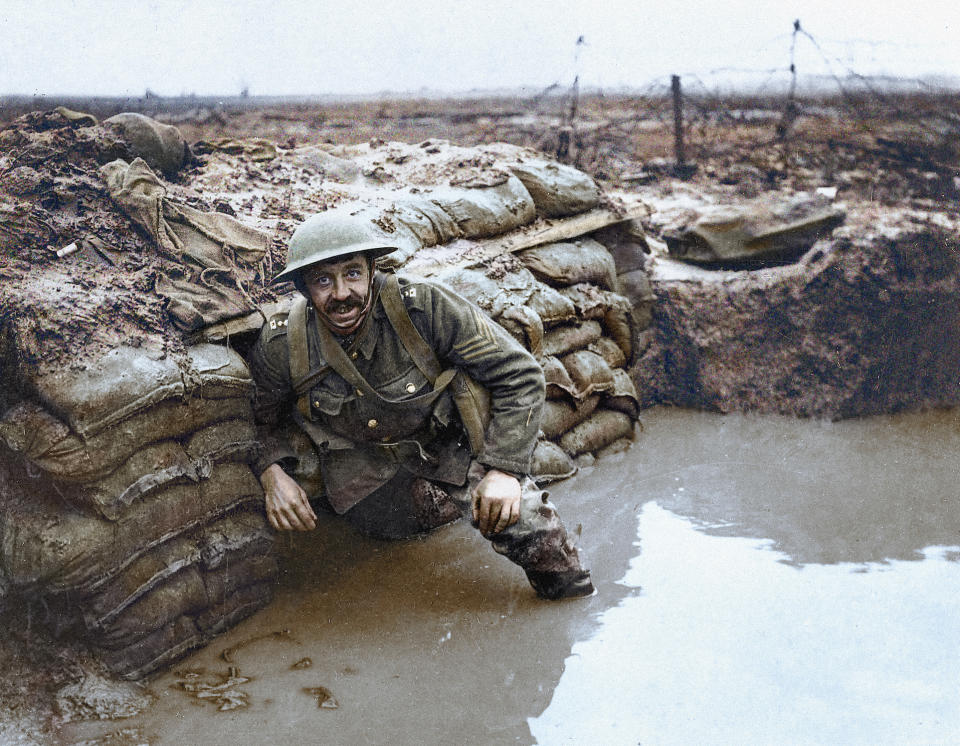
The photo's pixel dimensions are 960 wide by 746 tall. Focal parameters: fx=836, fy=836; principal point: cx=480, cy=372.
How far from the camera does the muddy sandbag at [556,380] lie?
393cm

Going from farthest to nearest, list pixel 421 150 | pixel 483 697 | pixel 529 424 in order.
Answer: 1. pixel 421 150
2. pixel 529 424
3. pixel 483 697

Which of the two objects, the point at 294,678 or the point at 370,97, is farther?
the point at 370,97

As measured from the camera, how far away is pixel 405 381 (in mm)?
2863

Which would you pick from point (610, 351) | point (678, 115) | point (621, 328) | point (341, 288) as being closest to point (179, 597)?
point (341, 288)

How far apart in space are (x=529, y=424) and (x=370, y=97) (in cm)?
494

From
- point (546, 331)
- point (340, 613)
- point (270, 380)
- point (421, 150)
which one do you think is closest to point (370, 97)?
point (421, 150)

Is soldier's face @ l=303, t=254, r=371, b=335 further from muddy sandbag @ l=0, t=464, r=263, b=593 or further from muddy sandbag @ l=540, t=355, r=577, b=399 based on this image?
muddy sandbag @ l=540, t=355, r=577, b=399

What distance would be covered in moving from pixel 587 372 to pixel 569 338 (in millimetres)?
190

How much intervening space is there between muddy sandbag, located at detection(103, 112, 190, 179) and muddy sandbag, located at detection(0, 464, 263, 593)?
1.49 metres

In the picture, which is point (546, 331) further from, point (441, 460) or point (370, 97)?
point (370, 97)

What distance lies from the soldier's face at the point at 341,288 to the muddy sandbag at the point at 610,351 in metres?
1.86

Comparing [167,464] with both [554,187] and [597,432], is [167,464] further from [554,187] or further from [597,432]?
[554,187]

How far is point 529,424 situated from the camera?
2.85 meters

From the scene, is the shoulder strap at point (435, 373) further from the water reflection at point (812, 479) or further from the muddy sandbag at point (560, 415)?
the water reflection at point (812, 479)
